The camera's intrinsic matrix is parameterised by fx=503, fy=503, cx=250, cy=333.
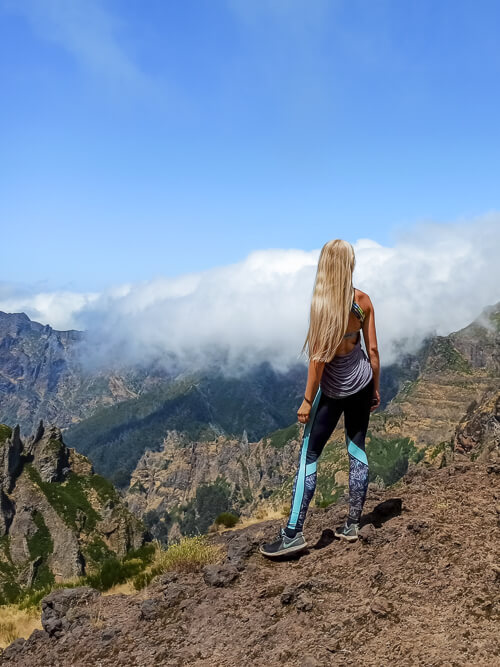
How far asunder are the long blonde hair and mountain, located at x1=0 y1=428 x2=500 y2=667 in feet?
9.32

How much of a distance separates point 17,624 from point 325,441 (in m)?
5.79

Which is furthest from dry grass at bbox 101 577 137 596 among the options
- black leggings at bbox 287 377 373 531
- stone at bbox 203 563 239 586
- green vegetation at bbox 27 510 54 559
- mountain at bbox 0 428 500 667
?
green vegetation at bbox 27 510 54 559

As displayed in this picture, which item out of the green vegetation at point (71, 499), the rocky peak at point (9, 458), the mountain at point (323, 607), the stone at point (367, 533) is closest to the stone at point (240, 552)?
the mountain at point (323, 607)

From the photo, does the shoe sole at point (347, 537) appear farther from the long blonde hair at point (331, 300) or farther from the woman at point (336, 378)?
the long blonde hair at point (331, 300)

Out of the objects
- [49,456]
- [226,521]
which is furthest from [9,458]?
[226,521]

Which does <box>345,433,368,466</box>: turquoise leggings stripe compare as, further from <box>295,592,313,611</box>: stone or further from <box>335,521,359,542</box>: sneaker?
<box>295,592,313,611</box>: stone

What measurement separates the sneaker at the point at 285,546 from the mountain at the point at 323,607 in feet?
0.58

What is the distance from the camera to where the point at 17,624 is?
318 inches

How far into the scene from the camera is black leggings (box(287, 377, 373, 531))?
24.1 feet

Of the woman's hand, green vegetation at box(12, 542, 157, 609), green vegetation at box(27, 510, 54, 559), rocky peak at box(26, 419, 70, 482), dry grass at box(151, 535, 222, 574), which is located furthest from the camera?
rocky peak at box(26, 419, 70, 482)

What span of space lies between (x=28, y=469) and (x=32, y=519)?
51.8 ft

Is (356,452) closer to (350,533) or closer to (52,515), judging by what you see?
(350,533)

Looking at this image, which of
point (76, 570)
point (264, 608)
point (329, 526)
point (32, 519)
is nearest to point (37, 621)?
point (264, 608)

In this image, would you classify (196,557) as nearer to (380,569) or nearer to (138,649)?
(138,649)
